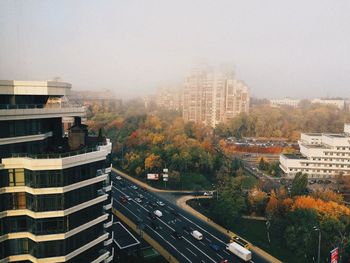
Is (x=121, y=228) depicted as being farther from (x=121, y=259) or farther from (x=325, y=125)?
(x=325, y=125)

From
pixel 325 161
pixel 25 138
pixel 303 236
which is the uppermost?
pixel 25 138

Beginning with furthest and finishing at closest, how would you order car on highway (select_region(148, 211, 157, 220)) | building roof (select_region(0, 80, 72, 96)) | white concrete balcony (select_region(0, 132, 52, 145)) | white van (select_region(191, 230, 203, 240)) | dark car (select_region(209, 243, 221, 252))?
1. car on highway (select_region(148, 211, 157, 220))
2. white van (select_region(191, 230, 203, 240))
3. dark car (select_region(209, 243, 221, 252))
4. building roof (select_region(0, 80, 72, 96))
5. white concrete balcony (select_region(0, 132, 52, 145))

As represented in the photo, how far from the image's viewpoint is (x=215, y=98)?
91.3 meters

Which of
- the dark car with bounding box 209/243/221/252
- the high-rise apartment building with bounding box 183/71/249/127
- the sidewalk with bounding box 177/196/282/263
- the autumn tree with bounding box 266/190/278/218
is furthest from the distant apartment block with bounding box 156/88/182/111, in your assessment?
the dark car with bounding box 209/243/221/252

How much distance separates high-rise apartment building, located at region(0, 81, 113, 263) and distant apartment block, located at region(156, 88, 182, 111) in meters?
98.6

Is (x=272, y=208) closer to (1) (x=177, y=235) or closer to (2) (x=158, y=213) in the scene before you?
(1) (x=177, y=235)

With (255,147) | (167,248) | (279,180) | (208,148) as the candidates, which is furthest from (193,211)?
(255,147)

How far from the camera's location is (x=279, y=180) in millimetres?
48812

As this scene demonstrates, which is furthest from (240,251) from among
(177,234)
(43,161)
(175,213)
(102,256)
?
(43,161)

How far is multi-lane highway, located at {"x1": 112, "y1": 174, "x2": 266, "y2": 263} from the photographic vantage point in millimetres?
26984

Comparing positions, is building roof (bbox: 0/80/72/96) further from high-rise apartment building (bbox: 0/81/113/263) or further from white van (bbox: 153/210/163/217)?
white van (bbox: 153/210/163/217)

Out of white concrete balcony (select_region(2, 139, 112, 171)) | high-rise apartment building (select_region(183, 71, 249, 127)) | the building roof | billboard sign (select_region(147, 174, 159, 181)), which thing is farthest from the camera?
high-rise apartment building (select_region(183, 71, 249, 127))

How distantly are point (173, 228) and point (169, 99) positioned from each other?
92.4 metres

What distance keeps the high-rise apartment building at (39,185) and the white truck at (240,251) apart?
14990mm
